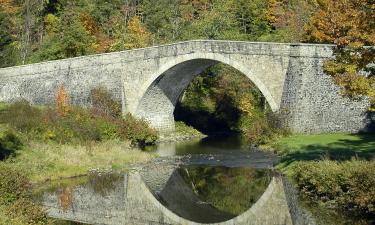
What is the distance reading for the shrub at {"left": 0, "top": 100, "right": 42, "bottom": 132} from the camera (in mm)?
39312

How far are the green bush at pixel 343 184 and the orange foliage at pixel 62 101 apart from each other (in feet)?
77.8

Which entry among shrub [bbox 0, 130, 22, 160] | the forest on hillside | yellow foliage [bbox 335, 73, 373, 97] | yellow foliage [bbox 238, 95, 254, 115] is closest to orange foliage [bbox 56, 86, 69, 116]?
shrub [bbox 0, 130, 22, 160]

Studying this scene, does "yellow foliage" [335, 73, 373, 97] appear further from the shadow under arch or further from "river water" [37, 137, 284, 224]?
the shadow under arch

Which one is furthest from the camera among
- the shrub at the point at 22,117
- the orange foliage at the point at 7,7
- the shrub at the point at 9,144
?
the orange foliage at the point at 7,7

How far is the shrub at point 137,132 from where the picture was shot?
45562 mm

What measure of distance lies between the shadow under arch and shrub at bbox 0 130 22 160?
52.8ft

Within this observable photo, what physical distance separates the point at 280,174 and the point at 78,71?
26491 mm

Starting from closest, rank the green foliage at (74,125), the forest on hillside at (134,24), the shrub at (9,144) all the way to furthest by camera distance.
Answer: the shrub at (9,144), the green foliage at (74,125), the forest on hillside at (134,24)

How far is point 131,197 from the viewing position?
28406 millimetres

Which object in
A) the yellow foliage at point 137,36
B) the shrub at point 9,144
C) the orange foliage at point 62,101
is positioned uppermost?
the yellow foliage at point 137,36

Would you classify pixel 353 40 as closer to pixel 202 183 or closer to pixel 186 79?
pixel 202 183

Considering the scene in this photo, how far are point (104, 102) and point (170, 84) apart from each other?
5.96 m

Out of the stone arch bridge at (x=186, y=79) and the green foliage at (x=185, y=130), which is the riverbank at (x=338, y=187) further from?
the green foliage at (x=185, y=130)

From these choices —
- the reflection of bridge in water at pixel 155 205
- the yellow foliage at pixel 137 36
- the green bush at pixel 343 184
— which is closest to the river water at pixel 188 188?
the reflection of bridge in water at pixel 155 205
